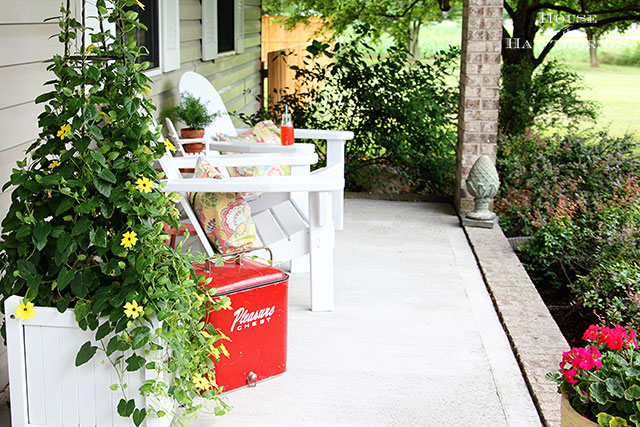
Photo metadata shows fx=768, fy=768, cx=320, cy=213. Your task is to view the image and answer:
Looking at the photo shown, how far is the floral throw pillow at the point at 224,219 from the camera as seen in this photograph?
131 inches

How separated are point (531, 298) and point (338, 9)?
607 cm

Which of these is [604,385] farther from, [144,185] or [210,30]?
[210,30]

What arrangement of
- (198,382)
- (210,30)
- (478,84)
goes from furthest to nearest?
(210,30) → (478,84) → (198,382)

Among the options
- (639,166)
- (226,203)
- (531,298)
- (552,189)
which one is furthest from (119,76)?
(639,166)

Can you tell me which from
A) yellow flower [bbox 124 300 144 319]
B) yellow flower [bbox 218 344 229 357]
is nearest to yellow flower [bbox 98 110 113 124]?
yellow flower [bbox 124 300 144 319]

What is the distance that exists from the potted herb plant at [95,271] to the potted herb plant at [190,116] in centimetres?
239

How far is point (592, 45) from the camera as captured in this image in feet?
29.1

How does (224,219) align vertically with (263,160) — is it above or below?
below

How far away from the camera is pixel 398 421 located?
2.64 m

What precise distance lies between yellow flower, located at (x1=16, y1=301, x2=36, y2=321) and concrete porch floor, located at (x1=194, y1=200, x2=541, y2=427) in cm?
72

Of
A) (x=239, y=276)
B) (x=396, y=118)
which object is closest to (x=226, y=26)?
(x=396, y=118)

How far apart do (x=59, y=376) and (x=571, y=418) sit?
4.88ft

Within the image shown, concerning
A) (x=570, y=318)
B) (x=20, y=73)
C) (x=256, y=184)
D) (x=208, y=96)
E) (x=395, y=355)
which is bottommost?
(x=570, y=318)

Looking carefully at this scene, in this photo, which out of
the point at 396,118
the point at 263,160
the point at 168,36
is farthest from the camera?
the point at 396,118
